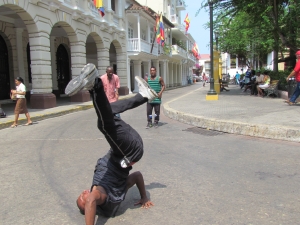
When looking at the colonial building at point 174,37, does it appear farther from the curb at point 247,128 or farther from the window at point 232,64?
the window at point 232,64

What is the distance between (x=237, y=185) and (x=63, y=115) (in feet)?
31.8

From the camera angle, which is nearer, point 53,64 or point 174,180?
point 174,180

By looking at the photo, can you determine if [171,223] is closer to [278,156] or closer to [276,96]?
[278,156]

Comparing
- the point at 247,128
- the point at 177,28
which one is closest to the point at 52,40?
the point at 247,128

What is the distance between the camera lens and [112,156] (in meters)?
3.03

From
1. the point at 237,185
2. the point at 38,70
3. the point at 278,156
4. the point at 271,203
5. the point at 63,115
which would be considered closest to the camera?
the point at 271,203

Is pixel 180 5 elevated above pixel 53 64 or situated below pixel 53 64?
above

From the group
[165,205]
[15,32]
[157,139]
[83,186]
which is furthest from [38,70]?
[165,205]

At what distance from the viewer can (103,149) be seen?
592cm

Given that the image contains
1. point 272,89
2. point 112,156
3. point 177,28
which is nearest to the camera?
point 112,156

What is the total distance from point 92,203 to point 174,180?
5.38 feet

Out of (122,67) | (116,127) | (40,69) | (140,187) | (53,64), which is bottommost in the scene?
(140,187)

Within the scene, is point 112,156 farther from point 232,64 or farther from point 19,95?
point 232,64

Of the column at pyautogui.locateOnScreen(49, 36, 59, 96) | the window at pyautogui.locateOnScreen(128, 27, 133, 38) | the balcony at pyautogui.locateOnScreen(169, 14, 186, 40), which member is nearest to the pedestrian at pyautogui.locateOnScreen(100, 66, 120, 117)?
the column at pyautogui.locateOnScreen(49, 36, 59, 96)
